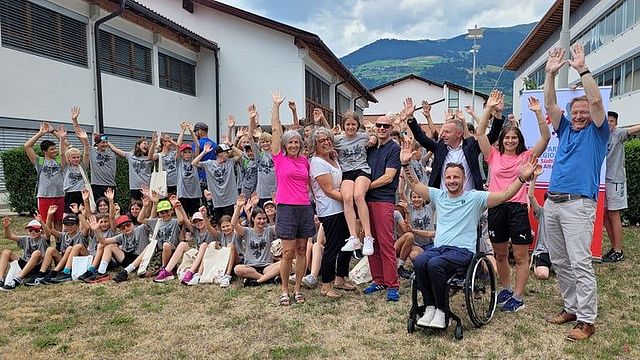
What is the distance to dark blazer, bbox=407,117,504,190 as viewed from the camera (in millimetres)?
4531

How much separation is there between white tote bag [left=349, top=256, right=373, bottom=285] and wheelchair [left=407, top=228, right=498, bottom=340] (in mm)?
1404

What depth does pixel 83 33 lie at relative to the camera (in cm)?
1240

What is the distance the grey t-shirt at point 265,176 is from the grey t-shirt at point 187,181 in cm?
112

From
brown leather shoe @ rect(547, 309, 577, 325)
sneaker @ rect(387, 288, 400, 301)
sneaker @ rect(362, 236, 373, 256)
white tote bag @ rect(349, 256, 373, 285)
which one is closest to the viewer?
brown leather shoe @ rect(547, 309, 577, 325)

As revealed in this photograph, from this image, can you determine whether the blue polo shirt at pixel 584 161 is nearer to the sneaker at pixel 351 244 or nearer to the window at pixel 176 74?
the sneaker at pixel 351 244

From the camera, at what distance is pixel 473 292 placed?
3.82 meters

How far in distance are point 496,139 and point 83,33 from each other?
11.6 metres

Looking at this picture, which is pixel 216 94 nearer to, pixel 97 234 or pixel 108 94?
pixel 108 94

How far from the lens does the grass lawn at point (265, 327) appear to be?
3.62m

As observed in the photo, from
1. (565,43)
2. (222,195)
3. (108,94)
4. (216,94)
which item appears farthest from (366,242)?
(216,94)

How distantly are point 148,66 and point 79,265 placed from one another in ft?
35.6

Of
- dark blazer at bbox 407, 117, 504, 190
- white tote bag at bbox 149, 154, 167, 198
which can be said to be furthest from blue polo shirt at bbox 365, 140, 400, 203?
white tote bag at bbox 149, 154, 167, 198

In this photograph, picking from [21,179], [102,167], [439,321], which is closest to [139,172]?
[102,167]

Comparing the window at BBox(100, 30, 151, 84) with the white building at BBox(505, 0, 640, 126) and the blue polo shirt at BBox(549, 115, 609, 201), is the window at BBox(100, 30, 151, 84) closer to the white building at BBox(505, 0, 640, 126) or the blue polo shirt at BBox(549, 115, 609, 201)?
the blue polo shirt at BBox(549, 115, 609, 201)
